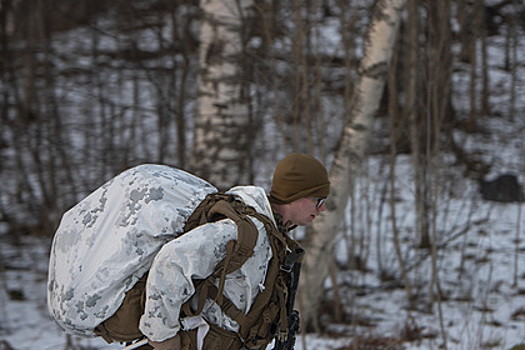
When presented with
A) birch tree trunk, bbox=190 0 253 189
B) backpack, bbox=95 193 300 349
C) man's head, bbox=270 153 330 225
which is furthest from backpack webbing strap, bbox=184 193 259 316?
birch tree trunk, bbox=190 0 253 189

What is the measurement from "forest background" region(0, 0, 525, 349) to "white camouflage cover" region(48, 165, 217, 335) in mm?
2166

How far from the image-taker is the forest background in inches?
159

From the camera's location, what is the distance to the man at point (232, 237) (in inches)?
63.9

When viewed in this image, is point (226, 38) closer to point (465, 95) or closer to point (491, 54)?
point (465, 95)

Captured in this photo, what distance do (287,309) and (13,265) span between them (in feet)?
17.1

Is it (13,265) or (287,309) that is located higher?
(287,309)

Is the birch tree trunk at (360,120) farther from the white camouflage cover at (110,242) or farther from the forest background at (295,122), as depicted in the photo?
the white camouflage cover at (110,242)

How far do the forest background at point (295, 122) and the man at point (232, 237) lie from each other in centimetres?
208

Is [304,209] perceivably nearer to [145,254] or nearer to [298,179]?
[298,179]

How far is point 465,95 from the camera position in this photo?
11508 millimetres

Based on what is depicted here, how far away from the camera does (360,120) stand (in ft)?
15.0

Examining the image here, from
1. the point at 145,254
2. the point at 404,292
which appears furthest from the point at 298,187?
the point at 404,292

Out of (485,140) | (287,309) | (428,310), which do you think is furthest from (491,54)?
(287,309)

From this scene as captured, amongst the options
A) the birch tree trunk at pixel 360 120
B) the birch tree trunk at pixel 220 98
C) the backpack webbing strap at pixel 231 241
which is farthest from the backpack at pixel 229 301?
the birch tree trunk at pixel 360 120
